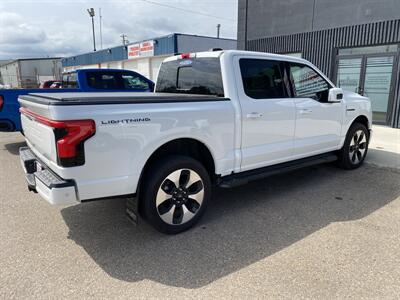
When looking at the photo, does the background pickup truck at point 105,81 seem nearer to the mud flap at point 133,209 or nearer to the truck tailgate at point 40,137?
the truck tailgate at point 40,137

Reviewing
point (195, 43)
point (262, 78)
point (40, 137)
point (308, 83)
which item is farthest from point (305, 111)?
point (195, 43)

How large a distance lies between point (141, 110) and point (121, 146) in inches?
14.9

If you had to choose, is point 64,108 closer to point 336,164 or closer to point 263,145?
point 263,145

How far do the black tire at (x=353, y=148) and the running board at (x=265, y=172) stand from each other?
1.69 feet

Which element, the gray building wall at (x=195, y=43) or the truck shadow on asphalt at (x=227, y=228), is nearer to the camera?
the truck shadow on asphalt at (x=227, y=228)

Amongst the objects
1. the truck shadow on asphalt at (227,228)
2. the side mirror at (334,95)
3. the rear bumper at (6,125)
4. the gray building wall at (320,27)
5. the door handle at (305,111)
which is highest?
the gray building wall at (320,27)

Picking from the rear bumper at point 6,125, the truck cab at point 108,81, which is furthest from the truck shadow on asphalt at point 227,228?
the truck cab at point 108,81

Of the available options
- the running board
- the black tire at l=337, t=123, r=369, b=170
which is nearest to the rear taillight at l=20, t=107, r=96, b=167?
the running board

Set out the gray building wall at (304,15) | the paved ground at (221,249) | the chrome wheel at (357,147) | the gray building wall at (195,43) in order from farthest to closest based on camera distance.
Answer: the gray building wall at (195,43)
the gray building wall at (304,15)
the chrome wheel at (357,147)
the paved ground at (221,249)

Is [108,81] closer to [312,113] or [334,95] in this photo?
[312,113]

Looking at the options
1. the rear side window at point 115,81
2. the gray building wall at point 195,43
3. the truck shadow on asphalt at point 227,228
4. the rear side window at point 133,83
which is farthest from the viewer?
the gray building wall at point 195,43

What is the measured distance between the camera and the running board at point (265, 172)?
3.78 m

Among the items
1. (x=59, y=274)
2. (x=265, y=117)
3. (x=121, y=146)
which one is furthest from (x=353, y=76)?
(x=59, y=274)

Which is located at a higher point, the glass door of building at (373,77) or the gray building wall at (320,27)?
the gray building wall at (320,27)
